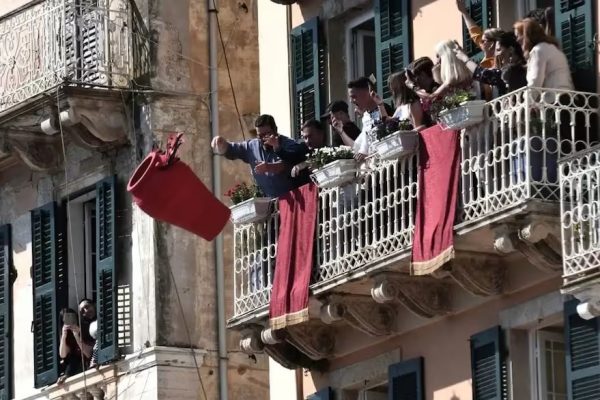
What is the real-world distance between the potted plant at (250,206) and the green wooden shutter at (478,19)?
2.75 meters

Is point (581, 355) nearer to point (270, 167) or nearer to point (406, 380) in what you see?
point (406, 380)

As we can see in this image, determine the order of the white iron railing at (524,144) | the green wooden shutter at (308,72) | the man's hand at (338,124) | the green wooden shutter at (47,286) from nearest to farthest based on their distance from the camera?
1. the white iron railing at (524,144)
2. the man's hand at (338,124)
3. the green wooden shutter at (308,72)
4. the green wooden shutter at (47,286)

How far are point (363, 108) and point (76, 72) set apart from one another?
702 cm

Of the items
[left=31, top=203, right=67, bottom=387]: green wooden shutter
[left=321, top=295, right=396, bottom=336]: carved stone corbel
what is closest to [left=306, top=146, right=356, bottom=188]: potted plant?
[left=321, top=295, right=396, bottom=336]: carved stone corbel

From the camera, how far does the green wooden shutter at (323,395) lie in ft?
104

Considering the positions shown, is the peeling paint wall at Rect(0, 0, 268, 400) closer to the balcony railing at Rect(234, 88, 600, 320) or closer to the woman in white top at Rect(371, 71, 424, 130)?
the balcony railing at Rect(234, 88, 600, 320)

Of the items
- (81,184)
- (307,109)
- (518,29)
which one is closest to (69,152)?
(81,184)

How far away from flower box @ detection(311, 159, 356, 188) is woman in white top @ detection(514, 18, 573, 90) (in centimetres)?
274

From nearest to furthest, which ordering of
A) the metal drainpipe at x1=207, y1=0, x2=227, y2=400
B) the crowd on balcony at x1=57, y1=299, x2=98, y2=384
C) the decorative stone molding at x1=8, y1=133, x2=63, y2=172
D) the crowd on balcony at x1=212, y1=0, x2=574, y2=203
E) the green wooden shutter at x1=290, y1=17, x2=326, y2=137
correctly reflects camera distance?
1. the crowd on balcony at x1=212, y1=0, x2=574, y2=203
2. the green wooden shutter at x1=290, y1=17, x2=326, y2=137
3. the metal drainpipe at x1=207, y1=0, x2=227, y2=400
4. the crowd on balcony at x1=57, y1=299, x2=98, y2=384
5. the decorative stone molding at x1=8, y1=133, x2=63, y2=172

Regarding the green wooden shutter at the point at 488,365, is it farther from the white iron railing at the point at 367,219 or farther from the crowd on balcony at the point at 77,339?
the crowd on balcony at the point at 77,339

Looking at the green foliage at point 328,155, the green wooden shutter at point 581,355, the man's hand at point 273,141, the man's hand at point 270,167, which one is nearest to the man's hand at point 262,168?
the man's hand at point 270,167

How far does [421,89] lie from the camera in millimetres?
29266

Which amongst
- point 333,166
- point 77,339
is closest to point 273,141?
point 333,166

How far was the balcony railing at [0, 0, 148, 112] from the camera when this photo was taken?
1437 inches
